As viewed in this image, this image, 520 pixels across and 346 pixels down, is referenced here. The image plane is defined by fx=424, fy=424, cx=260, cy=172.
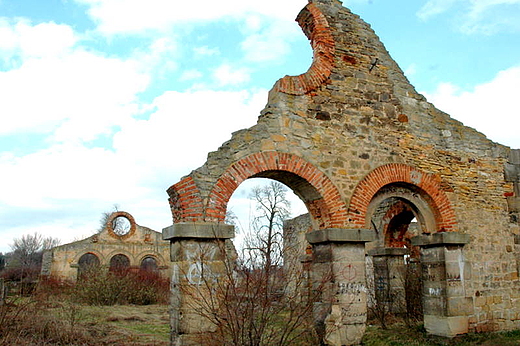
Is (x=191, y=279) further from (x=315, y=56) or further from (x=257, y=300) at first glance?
(x=315, y=56)

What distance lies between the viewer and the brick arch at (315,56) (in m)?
7.82

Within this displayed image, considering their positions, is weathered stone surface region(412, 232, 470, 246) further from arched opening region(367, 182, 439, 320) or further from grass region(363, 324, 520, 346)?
arched opening region(367, 182, 439, 320)

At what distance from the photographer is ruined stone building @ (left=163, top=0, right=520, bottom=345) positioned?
6883mm

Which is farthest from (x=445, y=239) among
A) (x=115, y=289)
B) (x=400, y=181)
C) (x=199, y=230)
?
(x=115, y=289)

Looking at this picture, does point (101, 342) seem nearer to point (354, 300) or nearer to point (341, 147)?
point (354, 300)

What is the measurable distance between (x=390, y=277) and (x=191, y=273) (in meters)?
7.83

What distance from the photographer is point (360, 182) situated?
316 inches

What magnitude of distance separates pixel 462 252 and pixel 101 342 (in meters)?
7.60

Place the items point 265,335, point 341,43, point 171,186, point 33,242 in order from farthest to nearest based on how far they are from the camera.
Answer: point 33,242 → point 341,43 → point 171,186 → point 265,335

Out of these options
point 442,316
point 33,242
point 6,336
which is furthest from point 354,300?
point 33,242

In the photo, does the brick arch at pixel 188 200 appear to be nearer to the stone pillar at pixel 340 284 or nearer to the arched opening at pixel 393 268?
the stone pillar at pixel 340 284

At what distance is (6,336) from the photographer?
21.1 ft

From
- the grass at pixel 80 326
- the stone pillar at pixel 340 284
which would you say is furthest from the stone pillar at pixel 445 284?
the grass at pixel 80 326

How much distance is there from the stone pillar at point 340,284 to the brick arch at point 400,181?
43cm
